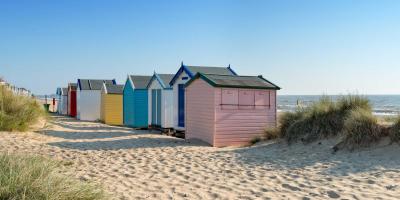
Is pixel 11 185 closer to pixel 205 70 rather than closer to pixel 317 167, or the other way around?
pixel 317 167

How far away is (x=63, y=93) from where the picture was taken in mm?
32969

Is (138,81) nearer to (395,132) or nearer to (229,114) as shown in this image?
(229,114)

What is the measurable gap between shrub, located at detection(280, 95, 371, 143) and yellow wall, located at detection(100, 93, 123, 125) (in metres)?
13.4

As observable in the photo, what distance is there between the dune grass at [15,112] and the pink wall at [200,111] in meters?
5.54

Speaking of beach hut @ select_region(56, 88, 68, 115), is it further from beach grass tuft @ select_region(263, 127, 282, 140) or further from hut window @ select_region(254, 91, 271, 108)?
beach grass tuft @ select_region(263, 127, 282, 140)

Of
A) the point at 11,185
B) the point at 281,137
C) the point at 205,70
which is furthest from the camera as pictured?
the point at 205,70

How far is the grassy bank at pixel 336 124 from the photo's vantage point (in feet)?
32.1

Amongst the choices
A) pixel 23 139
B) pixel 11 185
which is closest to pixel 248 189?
pixel 11 185

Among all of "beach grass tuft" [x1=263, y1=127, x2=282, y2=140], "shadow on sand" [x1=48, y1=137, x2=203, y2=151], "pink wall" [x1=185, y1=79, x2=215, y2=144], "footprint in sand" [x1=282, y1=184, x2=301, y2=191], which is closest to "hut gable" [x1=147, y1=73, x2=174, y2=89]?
"pink wall" [x1=185, y1=79, x2=215, y2=144]

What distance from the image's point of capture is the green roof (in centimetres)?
1265

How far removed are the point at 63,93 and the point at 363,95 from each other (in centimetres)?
2659

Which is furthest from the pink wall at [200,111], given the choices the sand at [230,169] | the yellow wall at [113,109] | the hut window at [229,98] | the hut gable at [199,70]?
the yellow wall at [113,109]

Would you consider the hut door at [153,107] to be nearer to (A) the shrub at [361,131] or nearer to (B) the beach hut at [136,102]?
(B) the beach hut at [136,102]

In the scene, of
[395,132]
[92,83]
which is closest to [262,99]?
[395,132]
